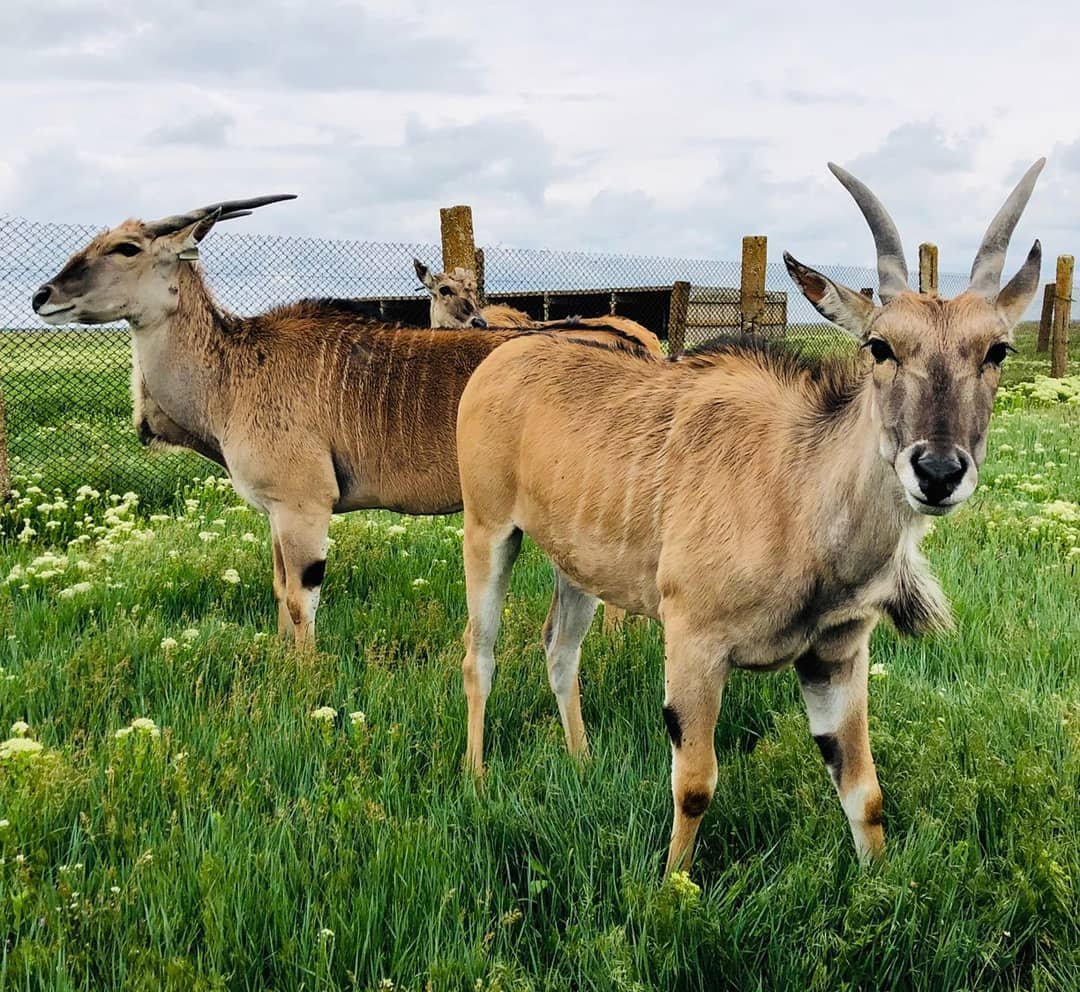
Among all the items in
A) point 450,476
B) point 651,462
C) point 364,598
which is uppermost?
point 651,462

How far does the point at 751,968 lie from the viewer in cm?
254

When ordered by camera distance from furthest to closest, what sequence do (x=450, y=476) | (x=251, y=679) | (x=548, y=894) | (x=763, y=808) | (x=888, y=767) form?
(x=450, y=476)
(x=251, y=679)
(x=888, y=767)
(x=763, y=808)
(x=548, y=894)

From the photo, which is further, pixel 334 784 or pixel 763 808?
pixel 334 784

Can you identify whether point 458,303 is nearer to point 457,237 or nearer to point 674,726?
point 457,237

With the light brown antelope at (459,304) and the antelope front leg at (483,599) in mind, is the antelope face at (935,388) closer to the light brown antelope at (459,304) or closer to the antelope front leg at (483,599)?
the antelope front leg at (483,599)

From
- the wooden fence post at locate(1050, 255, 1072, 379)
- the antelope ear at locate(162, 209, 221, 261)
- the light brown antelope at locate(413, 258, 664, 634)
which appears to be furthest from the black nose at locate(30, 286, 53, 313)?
the wooden fence post at locate(1050, 255, 1072, 379)

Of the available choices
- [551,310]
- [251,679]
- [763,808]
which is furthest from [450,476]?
[551,310]

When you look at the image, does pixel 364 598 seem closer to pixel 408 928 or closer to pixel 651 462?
pixel 651 462

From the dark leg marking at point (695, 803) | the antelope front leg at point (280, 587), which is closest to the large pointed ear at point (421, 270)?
the antelope front leg at point (280, 587)

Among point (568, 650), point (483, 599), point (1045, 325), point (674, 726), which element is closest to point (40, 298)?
point (483, 599)

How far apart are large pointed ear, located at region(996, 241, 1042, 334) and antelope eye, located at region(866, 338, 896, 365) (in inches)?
14.0

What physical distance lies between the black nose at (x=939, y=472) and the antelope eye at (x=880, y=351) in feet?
1.11

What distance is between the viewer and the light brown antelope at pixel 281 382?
5.53 m

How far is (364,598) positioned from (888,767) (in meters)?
3.29
